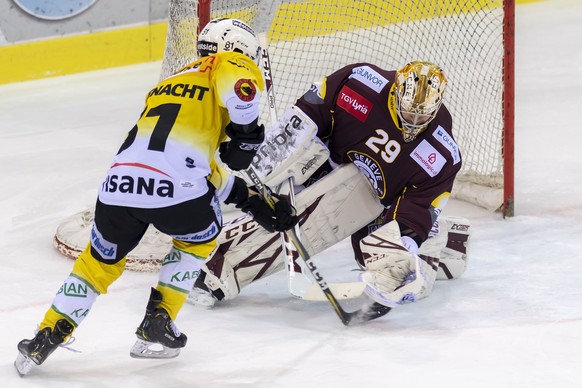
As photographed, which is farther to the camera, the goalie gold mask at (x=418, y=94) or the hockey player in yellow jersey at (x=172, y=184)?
the goalie gold mask at (x=418, y=94)

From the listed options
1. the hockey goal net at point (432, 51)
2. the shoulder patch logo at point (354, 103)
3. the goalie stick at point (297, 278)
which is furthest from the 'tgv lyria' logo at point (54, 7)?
the shoulder patch logo at point (354, 103)

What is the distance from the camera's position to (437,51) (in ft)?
17.0

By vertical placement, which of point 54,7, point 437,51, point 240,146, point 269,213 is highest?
point 240,146

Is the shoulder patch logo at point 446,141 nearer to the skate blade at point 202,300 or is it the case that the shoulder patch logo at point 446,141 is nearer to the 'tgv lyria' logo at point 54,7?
the skate blade at point 202,300

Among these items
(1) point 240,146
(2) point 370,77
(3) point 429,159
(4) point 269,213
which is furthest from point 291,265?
(1) point 240,146

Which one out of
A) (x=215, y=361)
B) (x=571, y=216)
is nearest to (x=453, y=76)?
(x=571, y=216)

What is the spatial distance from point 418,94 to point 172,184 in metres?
0.92

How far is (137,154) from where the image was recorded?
10.2ft

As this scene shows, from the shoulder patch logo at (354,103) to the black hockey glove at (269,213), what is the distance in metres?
0.55

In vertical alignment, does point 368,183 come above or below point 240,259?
above

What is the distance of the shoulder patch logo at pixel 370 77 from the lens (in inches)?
151

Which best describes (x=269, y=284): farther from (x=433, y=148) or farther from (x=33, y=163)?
(x=33, y=163)

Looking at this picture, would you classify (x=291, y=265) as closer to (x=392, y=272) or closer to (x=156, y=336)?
(x=392, y=272)

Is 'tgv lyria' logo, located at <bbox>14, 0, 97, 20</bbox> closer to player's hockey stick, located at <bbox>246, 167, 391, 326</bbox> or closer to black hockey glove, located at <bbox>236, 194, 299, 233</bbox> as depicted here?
player's hockey stick, located at <bbox>246, 167, 391, 326</bbox>
